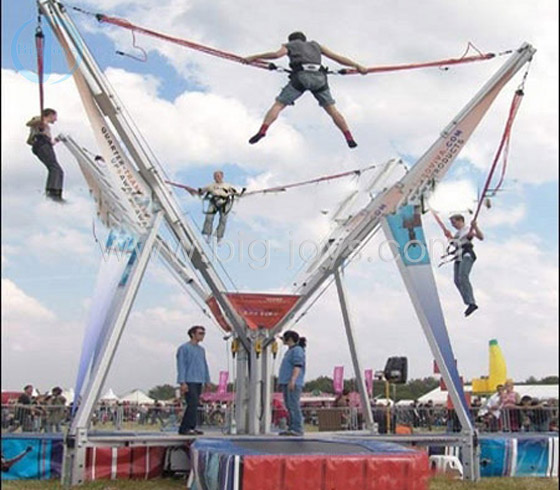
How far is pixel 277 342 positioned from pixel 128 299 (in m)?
2.92

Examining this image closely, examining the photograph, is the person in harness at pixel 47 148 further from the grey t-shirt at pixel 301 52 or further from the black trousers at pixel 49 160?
the grey t-shirt at pixel 301 52

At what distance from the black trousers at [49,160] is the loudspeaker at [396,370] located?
759 centimetres

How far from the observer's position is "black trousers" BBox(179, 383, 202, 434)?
30.9 ft

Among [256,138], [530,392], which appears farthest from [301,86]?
[530,392]

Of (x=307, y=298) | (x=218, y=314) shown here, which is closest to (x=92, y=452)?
(x=218, y=314)

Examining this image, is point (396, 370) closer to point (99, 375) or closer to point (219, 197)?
point (219, 197)

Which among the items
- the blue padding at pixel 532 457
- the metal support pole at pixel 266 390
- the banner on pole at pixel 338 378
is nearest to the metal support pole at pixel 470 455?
the blue padding at pixel 532 457

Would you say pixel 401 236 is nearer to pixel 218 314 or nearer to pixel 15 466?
pixel 218 314

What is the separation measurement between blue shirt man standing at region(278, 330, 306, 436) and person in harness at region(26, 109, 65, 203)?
11.5 feet

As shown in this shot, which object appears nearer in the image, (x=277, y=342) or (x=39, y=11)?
(x=39, y=11)

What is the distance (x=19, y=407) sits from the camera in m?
14.8

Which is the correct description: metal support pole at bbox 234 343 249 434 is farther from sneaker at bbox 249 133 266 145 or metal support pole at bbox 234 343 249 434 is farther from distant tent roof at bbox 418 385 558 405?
distant tent roof at bbox 418 385 558 405

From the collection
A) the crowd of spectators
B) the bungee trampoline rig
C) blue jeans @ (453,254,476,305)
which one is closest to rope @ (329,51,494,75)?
the bungee trampoline rig

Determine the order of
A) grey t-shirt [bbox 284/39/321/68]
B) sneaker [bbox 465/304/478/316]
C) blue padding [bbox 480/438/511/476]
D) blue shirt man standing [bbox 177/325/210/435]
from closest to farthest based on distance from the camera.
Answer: grey t-shirt [bbox 284/39/321/68] < blue shirt man standing [bbox 177/325/210/435] < blue padding [bbox 480/438/511/476] < sneaker [bbox 465/304/478/316]
